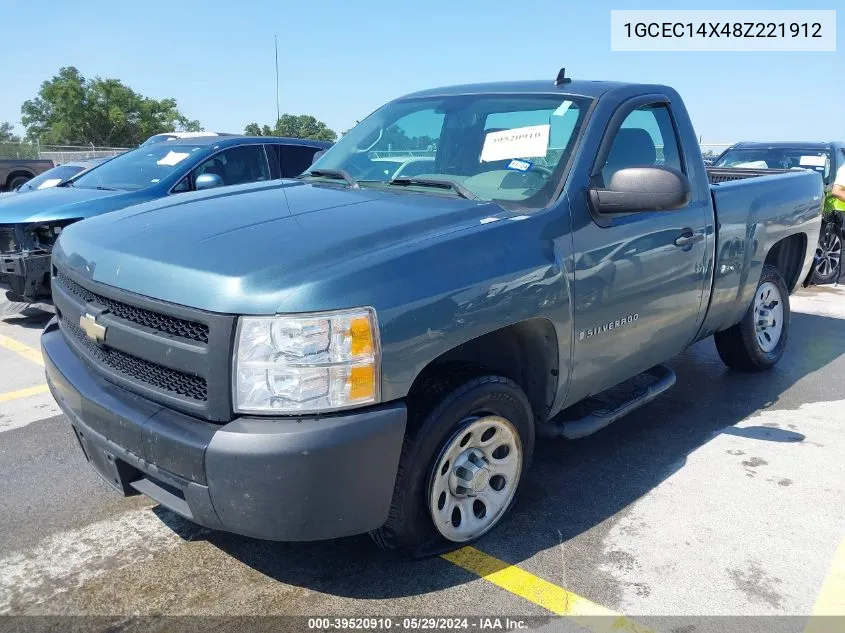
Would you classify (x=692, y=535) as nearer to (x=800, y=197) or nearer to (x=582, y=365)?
(x=582, y=365)

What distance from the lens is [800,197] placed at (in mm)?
5055

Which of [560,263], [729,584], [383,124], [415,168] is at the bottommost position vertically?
[729,584]

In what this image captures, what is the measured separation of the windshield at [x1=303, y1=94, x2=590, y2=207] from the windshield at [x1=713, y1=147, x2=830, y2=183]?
273 inches

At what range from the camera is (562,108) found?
349 centimetres

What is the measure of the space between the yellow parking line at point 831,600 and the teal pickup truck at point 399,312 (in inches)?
44.2

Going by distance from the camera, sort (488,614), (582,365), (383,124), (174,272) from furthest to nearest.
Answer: (383,124), (582,365), (488,614), (174,272)

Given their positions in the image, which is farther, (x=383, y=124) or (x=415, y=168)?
(x=383, y=124)

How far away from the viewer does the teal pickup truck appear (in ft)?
7.40

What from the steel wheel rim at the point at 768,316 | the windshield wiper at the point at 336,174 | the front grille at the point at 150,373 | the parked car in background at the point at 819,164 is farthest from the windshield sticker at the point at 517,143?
the parked car in background at the point at 819,164

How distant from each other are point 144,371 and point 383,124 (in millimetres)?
2150

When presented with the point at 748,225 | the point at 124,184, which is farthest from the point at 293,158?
the point at 748,225

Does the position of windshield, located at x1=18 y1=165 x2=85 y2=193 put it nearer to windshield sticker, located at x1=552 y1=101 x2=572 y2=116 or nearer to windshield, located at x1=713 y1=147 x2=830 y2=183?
windshield sticker, located at x1=552 y1=101 x2=572 y2=116

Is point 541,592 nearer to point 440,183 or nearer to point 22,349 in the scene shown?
point 440,183

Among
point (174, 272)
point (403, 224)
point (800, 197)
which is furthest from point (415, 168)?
point (800, 197)
